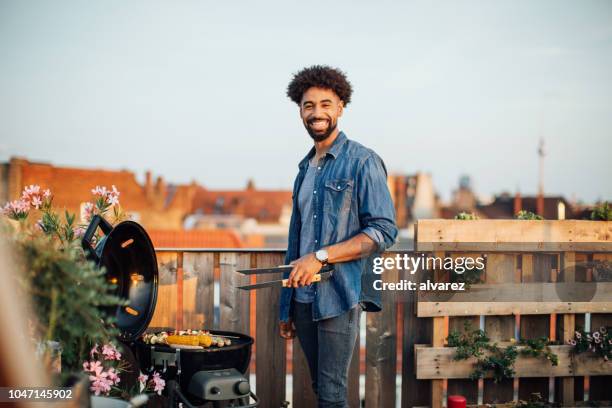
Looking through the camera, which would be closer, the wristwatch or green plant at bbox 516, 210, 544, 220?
the wristwatch

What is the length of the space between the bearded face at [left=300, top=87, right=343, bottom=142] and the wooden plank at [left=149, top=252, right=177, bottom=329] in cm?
147

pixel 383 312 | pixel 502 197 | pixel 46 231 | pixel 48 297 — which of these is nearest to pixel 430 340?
pixel 383 312

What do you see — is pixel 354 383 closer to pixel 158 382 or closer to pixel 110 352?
pixel 158 382

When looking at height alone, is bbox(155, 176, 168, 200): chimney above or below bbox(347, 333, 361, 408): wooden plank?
above

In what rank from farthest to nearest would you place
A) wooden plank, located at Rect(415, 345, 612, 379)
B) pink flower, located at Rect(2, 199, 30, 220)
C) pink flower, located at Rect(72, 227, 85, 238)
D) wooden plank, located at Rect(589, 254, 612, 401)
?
wooden plank, located at Rect(589, 254, 612, 401) < wooden plank, located at Rect(415, 345, 612, 379) < pink flower, located at Rect(72, 227, 85, 238) < pink flower, located at Rect(2, 199, 30, 220)

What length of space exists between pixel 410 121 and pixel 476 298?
3665cm

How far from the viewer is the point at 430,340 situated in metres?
4.33

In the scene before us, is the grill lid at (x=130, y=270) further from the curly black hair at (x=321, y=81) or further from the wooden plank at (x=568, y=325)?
the wooden plank at (x=568, y=325)

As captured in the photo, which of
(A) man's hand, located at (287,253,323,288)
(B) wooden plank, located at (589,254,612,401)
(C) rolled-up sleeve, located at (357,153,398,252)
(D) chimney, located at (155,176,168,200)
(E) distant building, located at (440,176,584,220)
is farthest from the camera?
(D) chimney, located at (155,176,168,200)

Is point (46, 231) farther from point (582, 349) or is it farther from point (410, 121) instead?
point (410, 121)

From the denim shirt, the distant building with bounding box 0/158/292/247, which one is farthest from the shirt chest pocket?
the distant building with bounding box 0/158/292/247

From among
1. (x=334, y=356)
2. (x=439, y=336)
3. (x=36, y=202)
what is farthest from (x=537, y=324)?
(x=36, y=202)

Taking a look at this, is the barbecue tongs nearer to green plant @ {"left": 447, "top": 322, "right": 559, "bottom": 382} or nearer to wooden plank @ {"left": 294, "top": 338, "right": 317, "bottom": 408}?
wooden plank @ {"left": 294, "top": 338, "right": 317, "bottom": 408}

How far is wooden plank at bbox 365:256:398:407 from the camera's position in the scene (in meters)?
4.25
